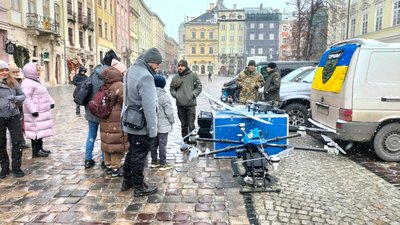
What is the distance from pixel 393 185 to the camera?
5051 mm

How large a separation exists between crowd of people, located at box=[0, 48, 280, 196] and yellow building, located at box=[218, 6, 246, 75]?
308 ft

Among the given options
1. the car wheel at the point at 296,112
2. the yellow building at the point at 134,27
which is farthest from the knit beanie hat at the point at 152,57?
the yellow building at the point at 134,27

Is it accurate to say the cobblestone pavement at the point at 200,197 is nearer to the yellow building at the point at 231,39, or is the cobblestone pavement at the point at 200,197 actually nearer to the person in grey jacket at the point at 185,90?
the person in grey jacket at the point at 185,90

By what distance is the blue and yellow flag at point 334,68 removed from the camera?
243 inches

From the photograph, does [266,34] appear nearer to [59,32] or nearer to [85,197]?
[59,32]

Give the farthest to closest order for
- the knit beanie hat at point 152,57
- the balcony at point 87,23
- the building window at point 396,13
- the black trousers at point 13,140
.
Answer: the balcony at point 87,23 → the building window at point 396,13 → the black trousers at point 13,140 → the knit beanie hat at point 152,57

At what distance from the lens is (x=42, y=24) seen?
97.7 ft

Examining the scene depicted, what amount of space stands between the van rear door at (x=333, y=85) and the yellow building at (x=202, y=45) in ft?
318

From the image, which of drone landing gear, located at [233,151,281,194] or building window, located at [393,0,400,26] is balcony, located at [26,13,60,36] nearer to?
drone landing gear, located at [233,151,281,194]

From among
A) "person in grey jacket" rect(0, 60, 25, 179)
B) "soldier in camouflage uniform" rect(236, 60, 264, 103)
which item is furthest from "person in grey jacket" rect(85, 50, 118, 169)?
"soldier in camouflage uniform" rect(236, 60, 264, 103)

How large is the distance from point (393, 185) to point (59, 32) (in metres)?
33.9

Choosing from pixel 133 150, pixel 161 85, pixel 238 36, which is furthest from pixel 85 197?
pixel 238 36

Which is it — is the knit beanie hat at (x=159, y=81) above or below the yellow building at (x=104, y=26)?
below

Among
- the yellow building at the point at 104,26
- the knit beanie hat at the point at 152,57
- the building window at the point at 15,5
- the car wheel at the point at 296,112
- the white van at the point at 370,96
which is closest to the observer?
the knit beanie hat at the point at 152,57
